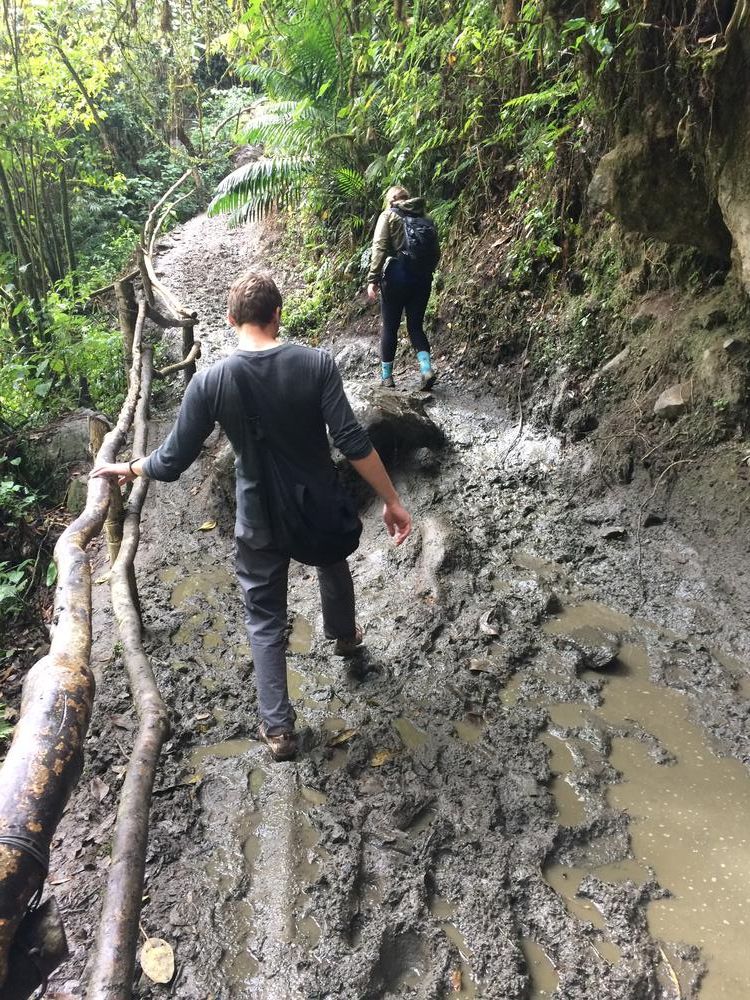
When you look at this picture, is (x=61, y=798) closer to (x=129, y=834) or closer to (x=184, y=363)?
(x=129, y=834)

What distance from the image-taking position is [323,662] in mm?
3693

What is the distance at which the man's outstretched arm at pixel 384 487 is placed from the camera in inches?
111

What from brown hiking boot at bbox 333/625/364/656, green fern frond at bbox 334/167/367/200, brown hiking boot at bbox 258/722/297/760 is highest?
green fern frond at bbox 334/167/367/200

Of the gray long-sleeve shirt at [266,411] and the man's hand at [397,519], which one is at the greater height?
the gray long-sleeve shirt at [266,411]

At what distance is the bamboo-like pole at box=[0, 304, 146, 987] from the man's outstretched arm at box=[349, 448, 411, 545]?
1.29 meters

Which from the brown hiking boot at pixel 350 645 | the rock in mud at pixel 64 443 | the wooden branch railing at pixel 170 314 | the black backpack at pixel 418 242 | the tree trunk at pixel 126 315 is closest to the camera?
the brown hiking boot at pixel 350 645

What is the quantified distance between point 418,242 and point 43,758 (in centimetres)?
551

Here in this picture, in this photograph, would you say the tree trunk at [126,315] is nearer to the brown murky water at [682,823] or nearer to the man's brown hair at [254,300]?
the man's brown hair at [254,300]

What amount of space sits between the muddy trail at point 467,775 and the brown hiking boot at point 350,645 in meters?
0.06

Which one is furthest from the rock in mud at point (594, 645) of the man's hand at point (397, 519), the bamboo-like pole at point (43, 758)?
the bamboo-like pole at point (43, 758)

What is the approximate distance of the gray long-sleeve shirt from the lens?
261cm

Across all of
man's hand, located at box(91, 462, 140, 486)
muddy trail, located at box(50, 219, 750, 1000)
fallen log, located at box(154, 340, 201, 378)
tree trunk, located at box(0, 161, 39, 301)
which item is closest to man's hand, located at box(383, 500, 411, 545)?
muddy trail, located at box(50, 219, 750, 1000)

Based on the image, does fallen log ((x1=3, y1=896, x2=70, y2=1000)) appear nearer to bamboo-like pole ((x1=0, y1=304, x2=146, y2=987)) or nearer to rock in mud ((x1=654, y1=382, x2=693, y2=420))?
bamboo-like pole ((x1=0, y1=304, x2=146, y2=987))

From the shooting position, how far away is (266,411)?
266 centimetres
